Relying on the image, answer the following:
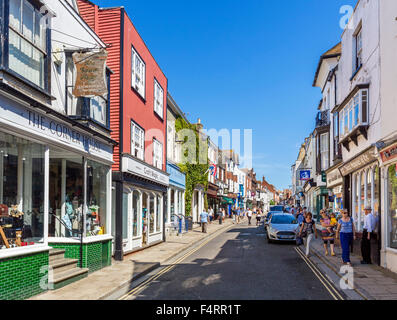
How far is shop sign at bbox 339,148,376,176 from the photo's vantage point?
44.9ft

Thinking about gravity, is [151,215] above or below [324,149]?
below

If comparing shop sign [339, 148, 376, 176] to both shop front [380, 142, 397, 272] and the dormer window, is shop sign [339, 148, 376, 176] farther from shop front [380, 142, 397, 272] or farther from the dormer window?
the dormer window

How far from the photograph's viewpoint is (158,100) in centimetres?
2106

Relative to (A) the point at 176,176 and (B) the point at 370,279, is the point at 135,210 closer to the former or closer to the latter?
(B) the point at 370,279

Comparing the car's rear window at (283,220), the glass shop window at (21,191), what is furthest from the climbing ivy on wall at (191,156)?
the glass shop window at (21,191)

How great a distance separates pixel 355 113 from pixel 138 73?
9.23 m

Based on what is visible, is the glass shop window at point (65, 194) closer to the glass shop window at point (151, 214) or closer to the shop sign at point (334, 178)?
the glass shop window at point (151, 214)

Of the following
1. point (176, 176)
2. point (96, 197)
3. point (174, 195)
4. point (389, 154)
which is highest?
point (389, 154)

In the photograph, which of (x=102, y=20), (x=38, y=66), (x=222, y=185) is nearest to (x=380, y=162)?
(x=38, y=66)

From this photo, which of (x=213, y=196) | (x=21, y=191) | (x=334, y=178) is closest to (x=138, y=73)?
(x=21, y=191)

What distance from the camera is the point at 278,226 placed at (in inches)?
826
